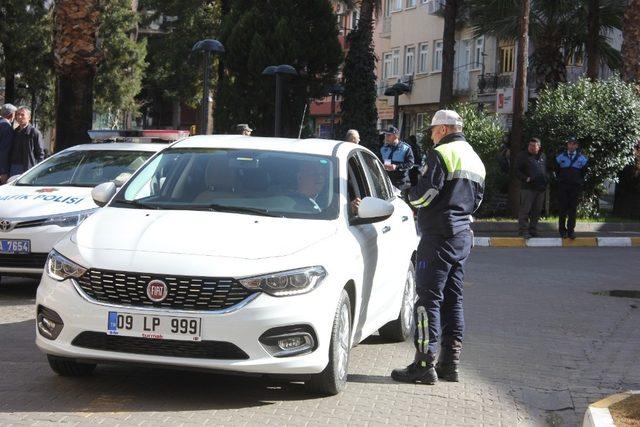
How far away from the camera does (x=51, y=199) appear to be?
11.6 metres

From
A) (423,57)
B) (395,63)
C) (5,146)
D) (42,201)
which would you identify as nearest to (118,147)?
(42,201)

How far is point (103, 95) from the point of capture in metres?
52.8

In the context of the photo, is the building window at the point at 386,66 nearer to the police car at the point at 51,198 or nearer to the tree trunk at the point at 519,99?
the tree trunk at the point at 519,99

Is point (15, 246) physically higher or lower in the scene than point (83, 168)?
lower

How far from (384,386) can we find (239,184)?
5.37 feet

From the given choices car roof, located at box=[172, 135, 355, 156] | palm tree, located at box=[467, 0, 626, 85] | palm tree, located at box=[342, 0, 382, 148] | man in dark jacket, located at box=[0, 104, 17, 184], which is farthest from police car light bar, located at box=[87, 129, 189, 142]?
palm tree, located at box=[342, 0, 382, 148]

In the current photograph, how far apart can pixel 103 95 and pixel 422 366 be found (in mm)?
46677

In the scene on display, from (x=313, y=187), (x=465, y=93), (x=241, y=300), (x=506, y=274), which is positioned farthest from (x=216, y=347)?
(x=465, y=93)

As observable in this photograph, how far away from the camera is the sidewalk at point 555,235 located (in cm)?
2133

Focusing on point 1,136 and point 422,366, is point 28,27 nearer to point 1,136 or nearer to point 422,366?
point 1,136

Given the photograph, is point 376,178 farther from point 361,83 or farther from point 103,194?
point 361,83

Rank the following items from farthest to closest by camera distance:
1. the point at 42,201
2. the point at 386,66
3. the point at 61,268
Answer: the point at 386,66, the point at 42,201, the point at 61,268

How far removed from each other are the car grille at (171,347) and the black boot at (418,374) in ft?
5.14

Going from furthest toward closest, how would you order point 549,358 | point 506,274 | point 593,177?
point 593,177 → point 506,274 → point 549,358
